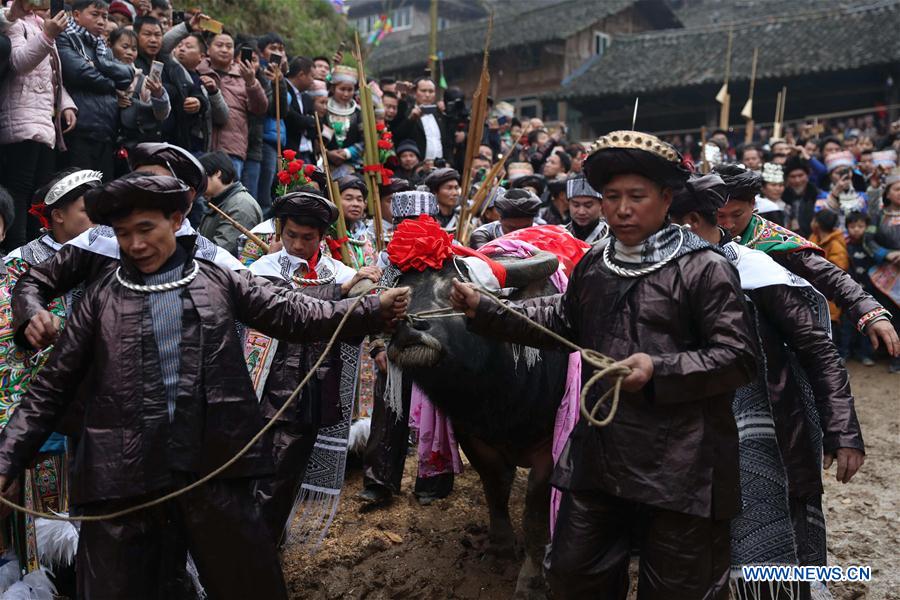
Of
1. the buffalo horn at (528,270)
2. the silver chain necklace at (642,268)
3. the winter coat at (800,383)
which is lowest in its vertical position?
the winter coat at (800,383)

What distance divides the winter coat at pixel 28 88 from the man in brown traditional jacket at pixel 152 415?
9.83 ft

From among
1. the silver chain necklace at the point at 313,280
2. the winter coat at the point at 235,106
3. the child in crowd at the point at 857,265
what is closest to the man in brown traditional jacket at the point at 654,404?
the silver chain necklace at the point at 313,280

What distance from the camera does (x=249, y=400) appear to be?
9.05 feet

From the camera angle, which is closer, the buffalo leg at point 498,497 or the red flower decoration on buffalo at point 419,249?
the red flower decoration on buffalo at point 419,249

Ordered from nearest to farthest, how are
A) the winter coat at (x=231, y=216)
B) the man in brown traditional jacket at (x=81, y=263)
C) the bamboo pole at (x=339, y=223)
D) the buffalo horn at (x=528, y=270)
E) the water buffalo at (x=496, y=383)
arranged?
the man in brown traditional jacket at (x=81, y=263), the water buffalo at (x=496, y=383), the buffalo horn at (x=528, y=270), the bamboo pole at (x=339, y=223), the winter coat at (x=231, y=216)

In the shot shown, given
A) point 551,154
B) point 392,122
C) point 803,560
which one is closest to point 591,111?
point 551,154

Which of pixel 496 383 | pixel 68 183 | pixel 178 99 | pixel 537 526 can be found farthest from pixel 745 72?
pixel 68 183

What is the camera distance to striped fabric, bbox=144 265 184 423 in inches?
104

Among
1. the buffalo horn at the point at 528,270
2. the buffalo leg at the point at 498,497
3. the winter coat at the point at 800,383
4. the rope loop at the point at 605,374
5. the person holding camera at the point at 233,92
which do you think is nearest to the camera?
the rope loop at the point at 605,374

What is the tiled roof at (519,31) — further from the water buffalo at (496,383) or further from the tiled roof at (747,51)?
the water buffalo at (496,383)

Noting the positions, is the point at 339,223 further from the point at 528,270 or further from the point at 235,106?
the point at 235,106

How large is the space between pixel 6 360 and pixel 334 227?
2.28m

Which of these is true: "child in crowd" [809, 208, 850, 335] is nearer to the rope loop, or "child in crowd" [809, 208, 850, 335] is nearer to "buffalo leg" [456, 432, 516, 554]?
"buffalo leg" [456, 432, 516, 554]

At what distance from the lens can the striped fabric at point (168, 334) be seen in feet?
8.63
